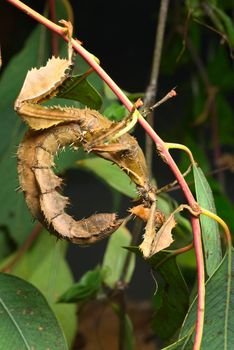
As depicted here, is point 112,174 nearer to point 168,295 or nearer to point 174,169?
point 168,295

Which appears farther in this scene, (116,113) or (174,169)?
(116,113)

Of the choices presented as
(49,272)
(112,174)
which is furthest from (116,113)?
(49,272)

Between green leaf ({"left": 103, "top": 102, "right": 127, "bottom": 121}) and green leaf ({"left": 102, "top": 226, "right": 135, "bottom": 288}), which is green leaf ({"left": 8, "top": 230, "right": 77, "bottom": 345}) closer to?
green leaf ({"left": 102, "top": 226, "right": 135, "bottom": 288})

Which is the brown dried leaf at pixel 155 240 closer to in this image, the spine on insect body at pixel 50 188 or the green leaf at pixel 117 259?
the spine on insect body at pixel 50 188

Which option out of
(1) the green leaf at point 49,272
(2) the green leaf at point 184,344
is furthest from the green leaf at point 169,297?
(1) the green leaf at point 49,272

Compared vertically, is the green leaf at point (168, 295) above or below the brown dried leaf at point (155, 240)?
below

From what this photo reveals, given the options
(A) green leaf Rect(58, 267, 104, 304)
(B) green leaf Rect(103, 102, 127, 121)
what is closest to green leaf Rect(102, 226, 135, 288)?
(A) green leaf Rect(58, 267, 104, 304)
